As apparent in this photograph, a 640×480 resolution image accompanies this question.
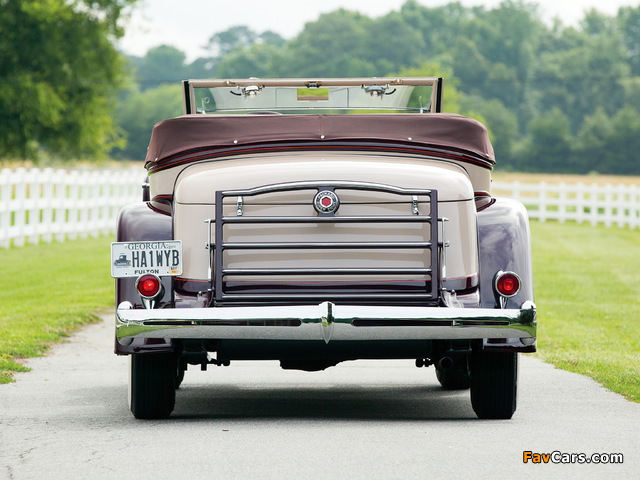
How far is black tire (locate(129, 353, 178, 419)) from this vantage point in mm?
7145

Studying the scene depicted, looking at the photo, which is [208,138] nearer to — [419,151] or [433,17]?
[419,151]

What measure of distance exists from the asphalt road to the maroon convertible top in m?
1.67

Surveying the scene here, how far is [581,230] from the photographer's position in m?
36.1

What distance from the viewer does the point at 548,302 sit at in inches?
654

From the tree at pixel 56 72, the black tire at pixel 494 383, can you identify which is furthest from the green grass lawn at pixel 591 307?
the tree at pixel 56 72

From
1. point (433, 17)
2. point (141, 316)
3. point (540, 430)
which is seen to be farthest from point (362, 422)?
point (433, 17)

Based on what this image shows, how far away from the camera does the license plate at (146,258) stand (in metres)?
6.81

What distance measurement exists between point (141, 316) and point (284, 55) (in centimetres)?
14240

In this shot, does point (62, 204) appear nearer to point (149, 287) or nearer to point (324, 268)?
point (149, 287)

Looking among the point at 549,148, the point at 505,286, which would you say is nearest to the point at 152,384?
the point at 505,286

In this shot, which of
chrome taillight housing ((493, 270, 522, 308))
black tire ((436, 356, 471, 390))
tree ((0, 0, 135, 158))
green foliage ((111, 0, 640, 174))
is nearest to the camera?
chrome taillight housing ((493, 270, 522, 308))

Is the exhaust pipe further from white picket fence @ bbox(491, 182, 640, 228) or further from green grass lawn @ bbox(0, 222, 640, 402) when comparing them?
white picket fence @ bbox(491, 182, 640, 228)

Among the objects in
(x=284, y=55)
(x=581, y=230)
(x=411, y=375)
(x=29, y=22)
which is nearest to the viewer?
(x=411, y=375)

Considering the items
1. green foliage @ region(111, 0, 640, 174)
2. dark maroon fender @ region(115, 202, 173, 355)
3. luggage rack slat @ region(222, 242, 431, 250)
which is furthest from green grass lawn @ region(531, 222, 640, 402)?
green foliage @ region(111, 0, 640, 174)
